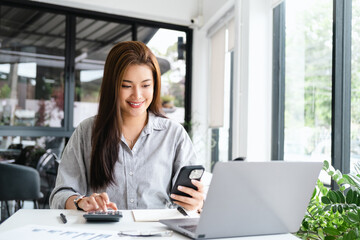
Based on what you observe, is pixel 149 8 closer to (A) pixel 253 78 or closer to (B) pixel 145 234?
(A) pixel 253 78

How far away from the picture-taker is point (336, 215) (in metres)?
1.50

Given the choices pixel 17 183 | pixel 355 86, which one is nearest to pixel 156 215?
pixel 355 86

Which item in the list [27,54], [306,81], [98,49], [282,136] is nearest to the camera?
[306,81]

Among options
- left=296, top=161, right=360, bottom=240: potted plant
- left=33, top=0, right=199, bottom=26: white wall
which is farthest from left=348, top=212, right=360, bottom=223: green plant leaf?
left=33, top=0, right=199, bottom=26: white wall

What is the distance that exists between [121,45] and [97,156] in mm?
487

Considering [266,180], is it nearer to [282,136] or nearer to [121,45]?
[121,45]

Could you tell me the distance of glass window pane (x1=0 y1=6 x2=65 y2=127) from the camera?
3.93m

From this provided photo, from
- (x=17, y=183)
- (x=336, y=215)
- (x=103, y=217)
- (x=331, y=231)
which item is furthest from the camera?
(x=17, y=183)

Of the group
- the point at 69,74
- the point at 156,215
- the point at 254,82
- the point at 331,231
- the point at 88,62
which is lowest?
the point at 331,231

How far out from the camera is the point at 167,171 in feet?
5.24

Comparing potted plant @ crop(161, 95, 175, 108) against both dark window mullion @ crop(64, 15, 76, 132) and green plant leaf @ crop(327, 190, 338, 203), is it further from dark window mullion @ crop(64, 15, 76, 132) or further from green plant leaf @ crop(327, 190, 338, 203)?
green plant leaf @ crop(327, 190, 338, 203)

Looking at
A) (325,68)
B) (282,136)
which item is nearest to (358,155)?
(325,68)

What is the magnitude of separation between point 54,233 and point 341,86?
2.07 meters

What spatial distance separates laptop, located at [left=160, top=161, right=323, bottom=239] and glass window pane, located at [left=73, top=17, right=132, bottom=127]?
11.4ft
